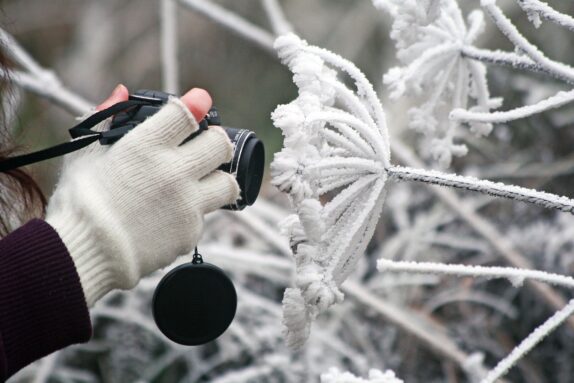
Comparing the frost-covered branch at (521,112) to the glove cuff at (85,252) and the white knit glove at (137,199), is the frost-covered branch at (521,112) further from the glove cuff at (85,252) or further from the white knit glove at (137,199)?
the glove cuff at (85,252)

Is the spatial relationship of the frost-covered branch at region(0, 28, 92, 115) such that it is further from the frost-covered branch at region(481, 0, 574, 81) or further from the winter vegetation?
the frost-covered branch at region(481, 0, 574, 81)

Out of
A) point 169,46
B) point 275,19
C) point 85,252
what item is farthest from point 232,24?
point 85,252

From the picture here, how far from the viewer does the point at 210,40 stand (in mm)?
5340

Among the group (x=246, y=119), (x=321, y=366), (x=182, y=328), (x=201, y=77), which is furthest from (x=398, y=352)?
(x=201, y=77)

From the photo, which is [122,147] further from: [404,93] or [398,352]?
[398,352]

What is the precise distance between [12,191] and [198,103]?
444 mm

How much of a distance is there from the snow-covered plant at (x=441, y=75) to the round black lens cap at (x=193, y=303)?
0.35 meters

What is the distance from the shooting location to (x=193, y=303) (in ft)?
3.52

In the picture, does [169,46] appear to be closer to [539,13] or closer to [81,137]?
[81,137]

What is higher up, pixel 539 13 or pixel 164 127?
pixel 539 13

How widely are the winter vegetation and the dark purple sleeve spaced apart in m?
0.26

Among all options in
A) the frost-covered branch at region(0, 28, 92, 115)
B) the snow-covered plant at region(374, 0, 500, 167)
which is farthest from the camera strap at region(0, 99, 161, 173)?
the frost-covered branch at region(0, 28, 92, 115)

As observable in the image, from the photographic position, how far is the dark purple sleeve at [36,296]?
2.99ft

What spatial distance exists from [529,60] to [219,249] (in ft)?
4.15
